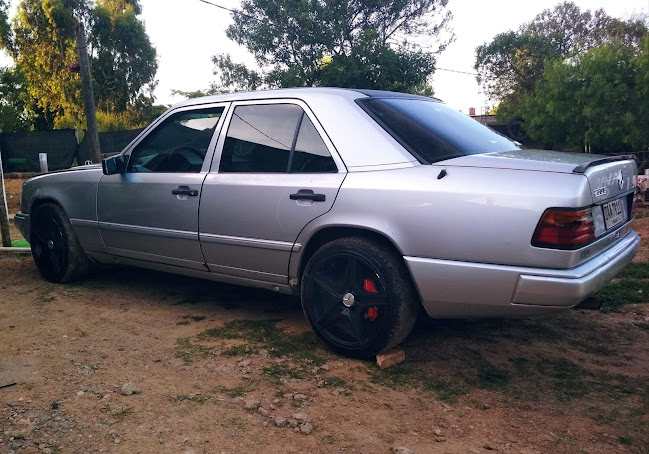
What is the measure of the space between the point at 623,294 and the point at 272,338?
3.01 meters

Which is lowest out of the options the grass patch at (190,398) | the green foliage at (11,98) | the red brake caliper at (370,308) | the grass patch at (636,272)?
the grass patch at (190,398)

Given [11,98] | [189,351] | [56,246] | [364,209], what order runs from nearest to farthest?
[364,209] < [189,351] < [56,246] < [11,98]

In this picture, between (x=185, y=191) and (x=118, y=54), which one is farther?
(x=118, y=54)

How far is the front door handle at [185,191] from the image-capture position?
13.1 ft

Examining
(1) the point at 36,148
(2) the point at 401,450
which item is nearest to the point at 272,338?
(2) the point at 401,450

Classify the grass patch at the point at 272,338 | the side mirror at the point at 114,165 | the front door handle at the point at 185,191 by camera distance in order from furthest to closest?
the side mirror at the point at 114,165
the front door handle at the point at 185,191
the grass patch at the point at 272,338

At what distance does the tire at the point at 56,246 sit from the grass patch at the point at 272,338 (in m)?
1.84

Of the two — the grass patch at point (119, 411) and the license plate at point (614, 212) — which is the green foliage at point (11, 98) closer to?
the grass patch at point (119, 411)

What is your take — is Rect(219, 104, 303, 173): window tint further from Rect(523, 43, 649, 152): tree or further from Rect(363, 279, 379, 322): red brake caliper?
Rect(523, 43, 649, 152): tree

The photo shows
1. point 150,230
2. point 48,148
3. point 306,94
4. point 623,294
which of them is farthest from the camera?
point 48,148

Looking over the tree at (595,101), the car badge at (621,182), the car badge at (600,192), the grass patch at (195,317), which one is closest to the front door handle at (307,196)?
the grass patch at (195,317)

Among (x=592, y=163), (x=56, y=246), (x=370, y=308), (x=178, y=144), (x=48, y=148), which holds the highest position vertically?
(x=48, y=148)

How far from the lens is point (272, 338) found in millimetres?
3750

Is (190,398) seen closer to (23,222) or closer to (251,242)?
→ (251,242)
